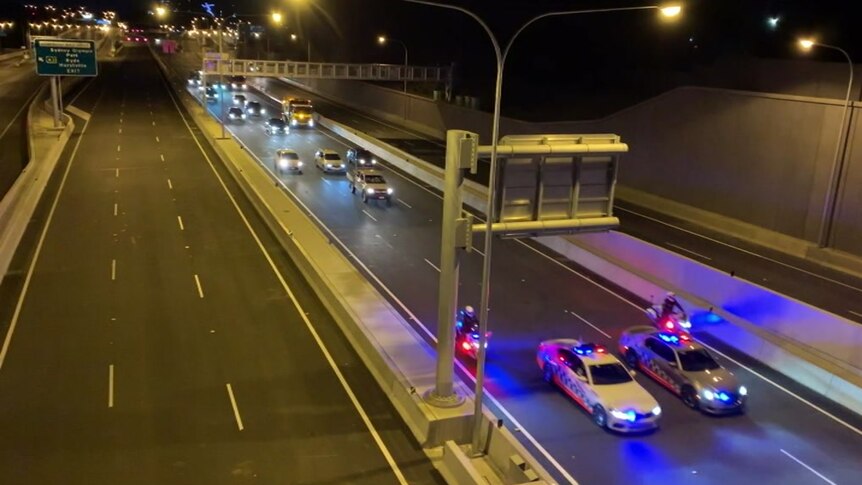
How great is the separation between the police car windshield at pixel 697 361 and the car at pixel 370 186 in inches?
851

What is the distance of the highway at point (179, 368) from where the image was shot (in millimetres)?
13250

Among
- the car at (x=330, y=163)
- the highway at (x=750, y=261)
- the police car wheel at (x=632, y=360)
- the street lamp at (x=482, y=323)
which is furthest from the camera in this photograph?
the car at (x=330, y=163)

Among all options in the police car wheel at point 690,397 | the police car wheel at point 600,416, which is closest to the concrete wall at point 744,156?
the police car wheel at point 690,397

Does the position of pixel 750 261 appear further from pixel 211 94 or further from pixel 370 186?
pixel 211 94

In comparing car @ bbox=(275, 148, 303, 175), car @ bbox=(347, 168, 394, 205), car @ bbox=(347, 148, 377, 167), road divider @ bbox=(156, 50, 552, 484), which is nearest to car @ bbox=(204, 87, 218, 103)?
car @ bbox=(275, 148, 303, 175)

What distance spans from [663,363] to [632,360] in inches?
54.3

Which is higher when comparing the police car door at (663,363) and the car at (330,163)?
the car at (330,163)

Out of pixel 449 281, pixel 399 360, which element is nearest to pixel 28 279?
pixel 399 360

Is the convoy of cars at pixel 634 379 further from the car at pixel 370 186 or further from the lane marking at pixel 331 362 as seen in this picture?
the car at pixel 370 186

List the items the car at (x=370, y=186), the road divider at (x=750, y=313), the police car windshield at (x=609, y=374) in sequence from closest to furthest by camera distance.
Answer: the police car windshield at (x=609, y=374)
the road divider at (x=750, y=313)
the car at (x=370, y=186)

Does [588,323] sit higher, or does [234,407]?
[234,407]

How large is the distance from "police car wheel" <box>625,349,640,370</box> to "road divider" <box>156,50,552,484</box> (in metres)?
5.84

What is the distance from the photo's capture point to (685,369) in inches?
703

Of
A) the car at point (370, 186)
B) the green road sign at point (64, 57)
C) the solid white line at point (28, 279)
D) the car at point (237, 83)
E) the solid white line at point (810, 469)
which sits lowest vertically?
the solid white line at point (810, 469)
